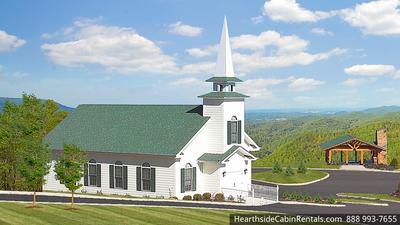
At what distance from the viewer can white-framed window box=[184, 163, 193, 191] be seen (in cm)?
4217

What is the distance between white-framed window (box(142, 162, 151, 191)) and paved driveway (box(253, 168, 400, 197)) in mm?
11928

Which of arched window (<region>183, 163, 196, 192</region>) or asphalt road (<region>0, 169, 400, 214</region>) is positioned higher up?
arched window (<region>183, 163, 196, 192</region>)

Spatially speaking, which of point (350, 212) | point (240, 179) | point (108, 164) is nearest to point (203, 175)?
point (240, 179)

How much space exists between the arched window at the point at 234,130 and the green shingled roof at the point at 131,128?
2.13 metres

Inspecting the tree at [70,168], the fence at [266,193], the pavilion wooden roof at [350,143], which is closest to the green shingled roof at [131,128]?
the fence at [266,193]

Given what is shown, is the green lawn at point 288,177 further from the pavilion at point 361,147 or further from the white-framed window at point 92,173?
the white-framed window at point 92,173

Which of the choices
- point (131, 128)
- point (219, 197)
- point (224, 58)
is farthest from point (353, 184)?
point (131, 128)

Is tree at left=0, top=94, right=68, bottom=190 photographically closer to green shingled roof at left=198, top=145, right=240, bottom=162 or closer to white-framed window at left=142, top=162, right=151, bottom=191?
white-framed window at left=142, top=162, right=151, bottom=191

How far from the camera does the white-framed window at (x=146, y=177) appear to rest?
140ft

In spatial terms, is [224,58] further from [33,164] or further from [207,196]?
[33,164]

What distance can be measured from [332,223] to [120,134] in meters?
21.0

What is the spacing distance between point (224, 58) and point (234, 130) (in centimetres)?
588

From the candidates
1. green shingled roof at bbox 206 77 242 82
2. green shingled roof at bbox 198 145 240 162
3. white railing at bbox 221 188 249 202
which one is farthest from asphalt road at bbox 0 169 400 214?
green shingled roof at bbox 206 77 242 82

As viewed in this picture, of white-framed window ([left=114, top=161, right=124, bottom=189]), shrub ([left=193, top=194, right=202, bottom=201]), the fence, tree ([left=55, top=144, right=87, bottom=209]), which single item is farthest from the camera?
white-framed window ([left=114, top=161, right=124, bottom=189])
